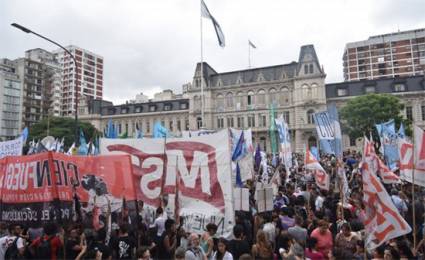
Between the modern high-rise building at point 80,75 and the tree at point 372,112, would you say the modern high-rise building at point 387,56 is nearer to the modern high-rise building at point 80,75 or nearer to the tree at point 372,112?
the tree at point 372,112

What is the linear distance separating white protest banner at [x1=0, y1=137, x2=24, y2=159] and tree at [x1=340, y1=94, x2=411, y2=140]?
38107 millimetres

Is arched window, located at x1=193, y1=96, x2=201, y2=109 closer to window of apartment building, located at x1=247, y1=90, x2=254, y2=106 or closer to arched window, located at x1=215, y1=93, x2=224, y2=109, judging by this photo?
arched window, located at x1=215, y1=93, x2=224, y2=109

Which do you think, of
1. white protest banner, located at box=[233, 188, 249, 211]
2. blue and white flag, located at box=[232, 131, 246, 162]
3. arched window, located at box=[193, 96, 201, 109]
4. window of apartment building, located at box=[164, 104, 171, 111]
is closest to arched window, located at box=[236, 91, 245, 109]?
arched window, located at box=[193, 96, 201, 109]

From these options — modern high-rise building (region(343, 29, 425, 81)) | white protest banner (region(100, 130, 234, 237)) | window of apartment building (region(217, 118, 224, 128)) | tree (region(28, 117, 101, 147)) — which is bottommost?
white protest banner (region(100, 130, 234, 237))

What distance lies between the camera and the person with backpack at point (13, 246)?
565cm

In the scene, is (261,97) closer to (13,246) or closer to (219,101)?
(219,101)

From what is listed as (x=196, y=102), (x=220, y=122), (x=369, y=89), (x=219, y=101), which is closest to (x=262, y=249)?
(x=369, y=89)

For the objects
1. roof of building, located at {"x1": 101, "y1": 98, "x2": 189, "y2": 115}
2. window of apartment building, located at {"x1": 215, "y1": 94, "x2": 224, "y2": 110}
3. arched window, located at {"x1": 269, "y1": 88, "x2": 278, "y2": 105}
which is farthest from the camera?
roof of building, located at {"x1": 101, "y1": 98, "x2": 189, "y2": 115}

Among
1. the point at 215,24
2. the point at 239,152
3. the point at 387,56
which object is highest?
the point at 387,56

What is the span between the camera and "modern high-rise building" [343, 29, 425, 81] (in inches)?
3056

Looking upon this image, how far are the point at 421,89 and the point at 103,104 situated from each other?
60.4m

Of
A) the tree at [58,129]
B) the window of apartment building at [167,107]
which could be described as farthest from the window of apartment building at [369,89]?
the tree at [58,129]

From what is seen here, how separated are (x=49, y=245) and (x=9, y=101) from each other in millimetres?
76163

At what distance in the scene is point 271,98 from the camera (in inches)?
2356
